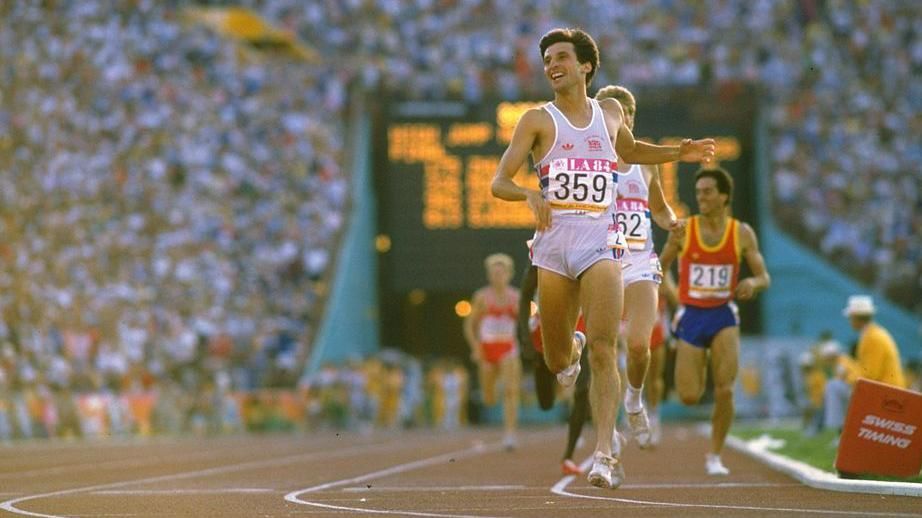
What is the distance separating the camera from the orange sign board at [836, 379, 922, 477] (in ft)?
38.4

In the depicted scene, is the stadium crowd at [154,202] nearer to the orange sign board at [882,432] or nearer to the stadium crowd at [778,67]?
the stadium crowd at [778,67]

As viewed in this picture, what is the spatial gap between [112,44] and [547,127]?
91.5 feet

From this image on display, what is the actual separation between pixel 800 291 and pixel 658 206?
2463cm

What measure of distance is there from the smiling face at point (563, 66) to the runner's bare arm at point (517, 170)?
0.22 meters

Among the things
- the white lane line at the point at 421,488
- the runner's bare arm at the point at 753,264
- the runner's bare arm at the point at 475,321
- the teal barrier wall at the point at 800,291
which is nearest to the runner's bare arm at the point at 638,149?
the white lane line at the point at 421,488

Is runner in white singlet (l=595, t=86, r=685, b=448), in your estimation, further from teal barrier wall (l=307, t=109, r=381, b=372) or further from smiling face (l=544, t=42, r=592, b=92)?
teal barrier wall (l=307, t=109, r=381, b=372)

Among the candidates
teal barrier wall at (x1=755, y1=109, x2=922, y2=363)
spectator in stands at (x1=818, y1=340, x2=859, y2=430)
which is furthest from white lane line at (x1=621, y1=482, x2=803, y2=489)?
teal barrier wall at (x1=755, y1=109, x2=922, y2=363)

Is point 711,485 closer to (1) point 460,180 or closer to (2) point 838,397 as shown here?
(2) point 838,397

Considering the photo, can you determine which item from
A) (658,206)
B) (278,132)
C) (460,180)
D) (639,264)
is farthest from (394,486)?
(278,132)

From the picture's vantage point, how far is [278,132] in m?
36.4

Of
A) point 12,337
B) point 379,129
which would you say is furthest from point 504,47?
point 12,337

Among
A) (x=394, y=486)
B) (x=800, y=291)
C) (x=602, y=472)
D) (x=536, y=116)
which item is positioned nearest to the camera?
(x=602, y=472)

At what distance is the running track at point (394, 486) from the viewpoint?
998 centimetres

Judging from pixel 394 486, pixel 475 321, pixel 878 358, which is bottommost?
pixel 394 486
